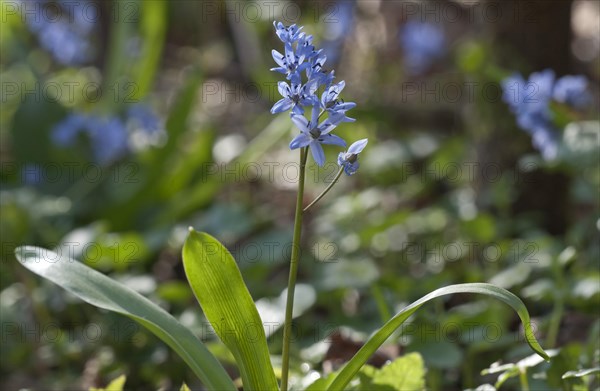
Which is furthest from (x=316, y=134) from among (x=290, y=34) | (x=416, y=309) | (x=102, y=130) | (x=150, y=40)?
(x=150, y=40)

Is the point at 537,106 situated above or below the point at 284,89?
below

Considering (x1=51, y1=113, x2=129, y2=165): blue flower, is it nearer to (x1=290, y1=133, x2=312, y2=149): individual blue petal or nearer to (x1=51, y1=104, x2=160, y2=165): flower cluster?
(x1=51, y1=104, x2=160, y2=165): flower cluster

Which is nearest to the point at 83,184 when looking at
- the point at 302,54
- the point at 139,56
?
the point at 139,56

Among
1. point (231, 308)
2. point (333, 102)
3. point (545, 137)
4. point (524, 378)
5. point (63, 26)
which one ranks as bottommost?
point (524, 378)

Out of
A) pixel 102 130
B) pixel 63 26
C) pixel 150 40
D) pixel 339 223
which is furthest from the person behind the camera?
pixel 63 26

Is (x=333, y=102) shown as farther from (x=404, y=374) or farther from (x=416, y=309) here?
(x=404, y=374)

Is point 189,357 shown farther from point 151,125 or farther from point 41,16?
point 41,16

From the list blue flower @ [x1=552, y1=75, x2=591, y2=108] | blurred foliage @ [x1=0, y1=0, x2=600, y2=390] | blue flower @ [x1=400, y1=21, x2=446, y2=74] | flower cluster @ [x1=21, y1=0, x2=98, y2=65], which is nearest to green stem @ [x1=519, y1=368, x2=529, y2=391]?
blurred foliage @ [x1=0, y1=0, x2=600, y2=390]

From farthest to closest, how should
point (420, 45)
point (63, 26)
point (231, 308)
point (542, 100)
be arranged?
point (420, 45)
point (63, 26)
point (542, 100)
point (231, 308)
